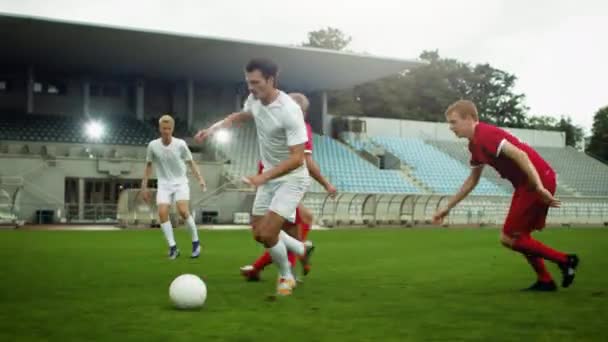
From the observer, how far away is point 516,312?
638 cm

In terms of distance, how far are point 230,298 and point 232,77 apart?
133 feet

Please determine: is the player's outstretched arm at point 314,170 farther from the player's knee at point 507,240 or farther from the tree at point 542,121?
the tree at point 542,121

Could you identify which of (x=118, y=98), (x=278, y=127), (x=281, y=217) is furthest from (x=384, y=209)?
(x=278, y=127)

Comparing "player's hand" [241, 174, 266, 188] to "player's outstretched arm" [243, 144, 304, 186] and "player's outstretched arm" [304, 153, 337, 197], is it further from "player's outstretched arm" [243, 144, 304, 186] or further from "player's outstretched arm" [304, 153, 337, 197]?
"player's outstretched arm" [304, 153, 337, 197]

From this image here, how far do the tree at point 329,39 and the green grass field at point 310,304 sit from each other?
70773mm

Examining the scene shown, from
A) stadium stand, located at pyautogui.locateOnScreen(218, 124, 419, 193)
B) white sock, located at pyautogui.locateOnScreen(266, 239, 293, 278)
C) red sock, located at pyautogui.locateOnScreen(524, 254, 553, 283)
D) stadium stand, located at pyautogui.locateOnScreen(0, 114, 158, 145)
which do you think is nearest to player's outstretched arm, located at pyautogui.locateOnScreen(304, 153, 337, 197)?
white sock, located at pyautogui.locateOnScreen(266, 239, 293, 278)

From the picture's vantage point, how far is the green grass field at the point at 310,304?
17.3 ft

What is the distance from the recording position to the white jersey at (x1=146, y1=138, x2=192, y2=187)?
1281 centimetres

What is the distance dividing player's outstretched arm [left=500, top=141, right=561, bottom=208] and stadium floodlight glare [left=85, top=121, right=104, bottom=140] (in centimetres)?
3417

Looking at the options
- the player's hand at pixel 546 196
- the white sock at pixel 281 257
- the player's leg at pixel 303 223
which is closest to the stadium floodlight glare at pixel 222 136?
the player's leg at pixel 303 223

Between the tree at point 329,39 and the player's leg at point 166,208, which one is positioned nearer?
the player's leg at point 166,208

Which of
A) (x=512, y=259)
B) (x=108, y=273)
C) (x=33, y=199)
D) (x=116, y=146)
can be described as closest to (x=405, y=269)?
(x=512, y=259)

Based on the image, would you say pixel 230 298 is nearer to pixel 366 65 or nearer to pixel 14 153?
pixel 14 153

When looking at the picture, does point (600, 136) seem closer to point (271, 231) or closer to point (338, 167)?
point (338, 167)
